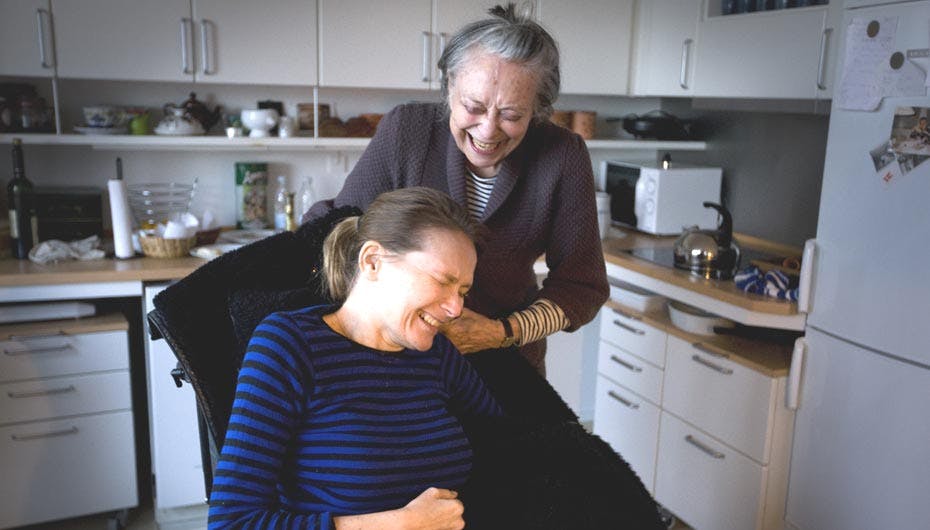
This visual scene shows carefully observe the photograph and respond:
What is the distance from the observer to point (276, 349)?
116 cm

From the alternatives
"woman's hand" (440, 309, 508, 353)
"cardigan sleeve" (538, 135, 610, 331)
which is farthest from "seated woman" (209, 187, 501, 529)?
"cardigan sleeve" (538, 135, 610, 331)

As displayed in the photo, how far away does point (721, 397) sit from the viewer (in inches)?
102

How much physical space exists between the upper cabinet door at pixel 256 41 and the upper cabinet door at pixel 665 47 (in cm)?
142

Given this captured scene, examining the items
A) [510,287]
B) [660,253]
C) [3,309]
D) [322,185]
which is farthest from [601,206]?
[3,309]

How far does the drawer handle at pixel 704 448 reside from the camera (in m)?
2.60

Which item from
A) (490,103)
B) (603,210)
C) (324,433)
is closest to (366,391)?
(324,433)

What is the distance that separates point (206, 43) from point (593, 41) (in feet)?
5.18

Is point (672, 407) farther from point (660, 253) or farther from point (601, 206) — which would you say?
point (601, 206)

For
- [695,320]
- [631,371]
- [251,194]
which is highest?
[251,194]

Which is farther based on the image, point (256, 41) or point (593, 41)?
point (593, 41)

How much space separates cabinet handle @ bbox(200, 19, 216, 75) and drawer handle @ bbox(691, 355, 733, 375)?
1960 mm

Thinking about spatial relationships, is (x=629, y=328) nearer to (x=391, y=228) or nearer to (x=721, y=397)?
(x=721, y=397)

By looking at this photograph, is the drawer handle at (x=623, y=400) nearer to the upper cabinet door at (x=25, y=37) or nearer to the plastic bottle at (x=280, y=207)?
the plastic bottle at (x=280, y=207)

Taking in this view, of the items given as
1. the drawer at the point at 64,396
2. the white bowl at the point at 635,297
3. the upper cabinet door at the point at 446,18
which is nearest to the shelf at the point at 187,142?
the upper cabinet door at the point at 446,18
